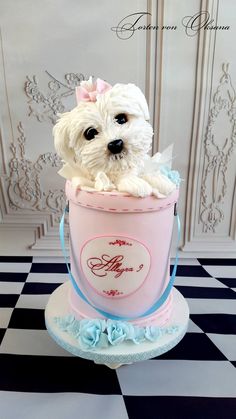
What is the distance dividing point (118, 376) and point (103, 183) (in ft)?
1.71

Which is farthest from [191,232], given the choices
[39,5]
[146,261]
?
[39,5]

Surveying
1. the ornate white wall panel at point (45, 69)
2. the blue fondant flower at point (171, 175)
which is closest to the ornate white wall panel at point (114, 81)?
the ornate white wall panel at point (45, 69)

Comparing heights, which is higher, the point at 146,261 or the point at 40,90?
the point at 40,90

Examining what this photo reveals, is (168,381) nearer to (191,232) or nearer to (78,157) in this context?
(78,157)

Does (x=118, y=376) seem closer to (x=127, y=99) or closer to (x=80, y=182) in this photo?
(x=80, y=182)

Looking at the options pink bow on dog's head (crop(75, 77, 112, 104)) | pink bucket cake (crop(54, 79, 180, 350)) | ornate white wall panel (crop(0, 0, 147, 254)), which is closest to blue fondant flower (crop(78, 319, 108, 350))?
pink bucket cake (crop(54, 79, 180, 350))

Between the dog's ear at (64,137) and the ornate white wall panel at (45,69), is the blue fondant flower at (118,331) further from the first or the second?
the ornate white wall panel at (45,69)

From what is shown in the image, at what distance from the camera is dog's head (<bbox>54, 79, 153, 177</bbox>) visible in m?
0.67

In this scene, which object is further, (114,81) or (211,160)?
(211,160)

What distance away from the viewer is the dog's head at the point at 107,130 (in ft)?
2.20

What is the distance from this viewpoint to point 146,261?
0.73m

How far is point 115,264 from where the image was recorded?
0.72 meters

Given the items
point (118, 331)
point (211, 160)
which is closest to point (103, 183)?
point (118, 331)

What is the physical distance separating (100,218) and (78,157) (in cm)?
15
